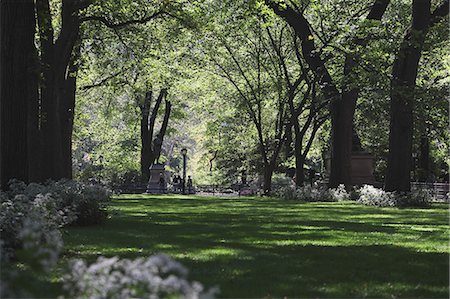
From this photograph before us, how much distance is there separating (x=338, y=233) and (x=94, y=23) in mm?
14352

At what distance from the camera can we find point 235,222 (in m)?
15.4

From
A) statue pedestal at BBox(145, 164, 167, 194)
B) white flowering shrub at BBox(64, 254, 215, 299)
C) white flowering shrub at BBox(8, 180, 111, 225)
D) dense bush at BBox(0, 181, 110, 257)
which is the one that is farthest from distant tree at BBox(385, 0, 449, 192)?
statue pedestal at BBox(145, 164, 167, 194)

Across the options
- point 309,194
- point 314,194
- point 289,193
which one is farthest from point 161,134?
point 314,194

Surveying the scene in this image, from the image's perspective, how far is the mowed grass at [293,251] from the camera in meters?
6.84

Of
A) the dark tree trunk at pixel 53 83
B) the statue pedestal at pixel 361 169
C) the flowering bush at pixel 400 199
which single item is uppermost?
the dark tree trunk at pixel 53 83

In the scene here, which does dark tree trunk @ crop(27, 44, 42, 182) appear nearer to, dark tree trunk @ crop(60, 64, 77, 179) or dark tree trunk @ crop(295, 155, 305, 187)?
dark tree trunk @ crop(60, 64, 77, 179)

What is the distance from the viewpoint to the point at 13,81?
12000 millimetres

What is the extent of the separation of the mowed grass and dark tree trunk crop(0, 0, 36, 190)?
6.22 feet

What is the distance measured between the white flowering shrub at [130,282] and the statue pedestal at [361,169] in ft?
99.7

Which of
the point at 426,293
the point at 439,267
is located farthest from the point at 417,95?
the point at 426,293

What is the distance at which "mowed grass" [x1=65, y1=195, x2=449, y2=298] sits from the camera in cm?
684

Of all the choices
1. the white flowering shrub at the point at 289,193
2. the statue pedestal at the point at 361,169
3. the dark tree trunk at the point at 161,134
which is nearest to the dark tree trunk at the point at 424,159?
the statue pedestal at the point at 361,169

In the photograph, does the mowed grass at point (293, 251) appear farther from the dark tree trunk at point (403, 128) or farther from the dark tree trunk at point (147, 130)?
the dark tree trunk at point (147, 130)

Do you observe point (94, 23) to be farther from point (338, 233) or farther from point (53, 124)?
point (338, 233)
